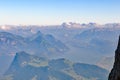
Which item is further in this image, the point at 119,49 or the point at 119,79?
the point at 119,49

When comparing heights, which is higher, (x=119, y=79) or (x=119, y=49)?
(x=119, y=49)

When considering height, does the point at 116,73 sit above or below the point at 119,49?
below

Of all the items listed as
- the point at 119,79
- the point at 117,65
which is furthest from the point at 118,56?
the point at 119,79

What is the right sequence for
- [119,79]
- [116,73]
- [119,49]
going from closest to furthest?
[119,79]
[116,73]
[119,49]

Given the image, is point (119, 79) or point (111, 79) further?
point (111, 79)

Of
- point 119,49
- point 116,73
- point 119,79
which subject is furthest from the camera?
point 119,49

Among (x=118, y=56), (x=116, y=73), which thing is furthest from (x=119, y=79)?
(x=118, y=56)

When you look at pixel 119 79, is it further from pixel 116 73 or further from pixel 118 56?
pixel 118 56

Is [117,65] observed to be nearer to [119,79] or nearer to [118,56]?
[118,56]
